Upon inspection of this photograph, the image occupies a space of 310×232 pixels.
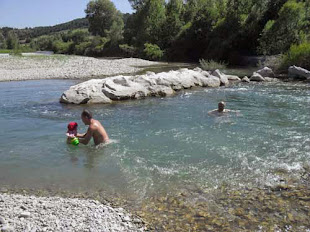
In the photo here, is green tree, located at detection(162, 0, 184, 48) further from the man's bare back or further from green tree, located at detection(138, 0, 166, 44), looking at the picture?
the man's bare back

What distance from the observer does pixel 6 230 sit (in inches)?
189

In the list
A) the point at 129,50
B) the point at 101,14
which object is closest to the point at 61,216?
the point at 129,50

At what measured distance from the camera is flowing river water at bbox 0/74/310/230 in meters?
7.28

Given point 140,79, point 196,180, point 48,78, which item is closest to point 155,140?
point 196,180

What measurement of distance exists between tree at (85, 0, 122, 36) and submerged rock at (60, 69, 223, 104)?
83363 mm

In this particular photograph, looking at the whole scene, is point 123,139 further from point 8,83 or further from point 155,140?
point 8,83

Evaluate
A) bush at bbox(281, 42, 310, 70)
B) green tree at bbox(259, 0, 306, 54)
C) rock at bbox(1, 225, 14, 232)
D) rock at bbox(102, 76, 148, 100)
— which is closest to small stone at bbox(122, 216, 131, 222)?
rock at bbox(1, 225, 14, 232)

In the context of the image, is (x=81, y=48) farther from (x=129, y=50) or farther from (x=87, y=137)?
(x=87, y=137)

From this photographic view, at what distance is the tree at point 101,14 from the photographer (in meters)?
99.6

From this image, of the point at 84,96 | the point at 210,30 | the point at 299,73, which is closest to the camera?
the point at 84,96

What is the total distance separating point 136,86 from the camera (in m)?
18.6

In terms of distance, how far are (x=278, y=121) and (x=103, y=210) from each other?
8.88 meters

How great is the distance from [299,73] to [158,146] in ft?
58.6

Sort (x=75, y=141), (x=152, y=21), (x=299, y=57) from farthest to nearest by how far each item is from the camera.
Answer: (x=152, y=21), (x=299, y=57), (x=75, y=141)
